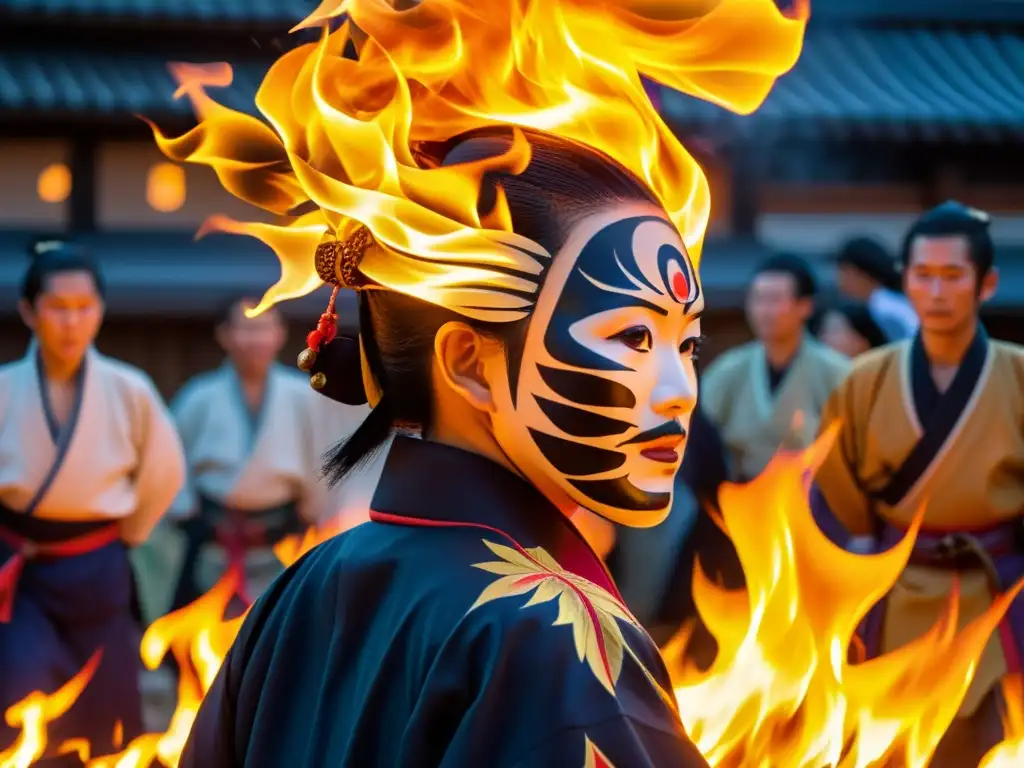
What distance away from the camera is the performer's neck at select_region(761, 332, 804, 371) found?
768 centimetres

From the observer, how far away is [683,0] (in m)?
2.34

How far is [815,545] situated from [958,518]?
91.6 inches

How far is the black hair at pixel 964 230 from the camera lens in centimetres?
504

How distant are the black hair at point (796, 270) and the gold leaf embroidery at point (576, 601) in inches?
225

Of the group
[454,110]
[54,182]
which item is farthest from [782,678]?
[54,182]

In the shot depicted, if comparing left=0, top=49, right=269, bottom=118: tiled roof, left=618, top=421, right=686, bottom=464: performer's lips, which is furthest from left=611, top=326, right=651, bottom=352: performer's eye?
left=0, top=49, right=269, bottom=118: tiled roof

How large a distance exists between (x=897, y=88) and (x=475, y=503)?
10065mm

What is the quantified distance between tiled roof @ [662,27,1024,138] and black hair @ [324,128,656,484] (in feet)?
26.8

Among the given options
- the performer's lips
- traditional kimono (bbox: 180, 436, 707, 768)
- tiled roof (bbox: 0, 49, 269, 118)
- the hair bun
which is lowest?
traditional kimono (bbox: 180, 436, 707, 768)

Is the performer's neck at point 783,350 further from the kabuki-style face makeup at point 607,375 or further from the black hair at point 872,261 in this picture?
the kabuki-style face makeup at point 607,375

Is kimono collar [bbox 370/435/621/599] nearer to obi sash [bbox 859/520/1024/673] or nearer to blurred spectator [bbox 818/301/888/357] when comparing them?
obi sash [bbox 859/520/1024/673]

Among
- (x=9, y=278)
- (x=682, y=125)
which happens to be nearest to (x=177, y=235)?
(x=9, y=278)

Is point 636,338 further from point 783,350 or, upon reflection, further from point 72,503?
point 783,350

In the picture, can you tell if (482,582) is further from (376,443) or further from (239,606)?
(239,606)
